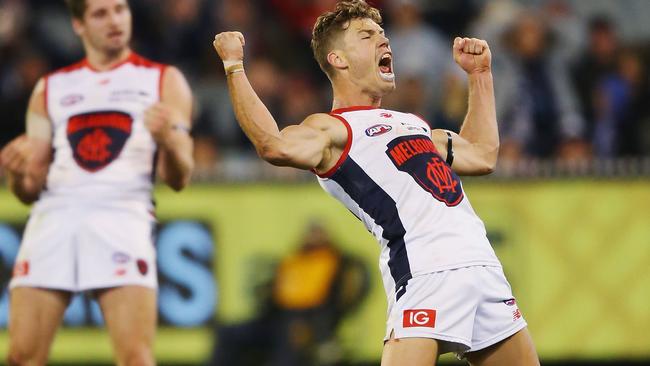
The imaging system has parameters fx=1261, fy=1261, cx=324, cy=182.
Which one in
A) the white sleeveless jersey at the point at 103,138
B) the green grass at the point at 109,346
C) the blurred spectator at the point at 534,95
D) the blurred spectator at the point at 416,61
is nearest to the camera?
the white sleeveless jersey at the point at 103,138

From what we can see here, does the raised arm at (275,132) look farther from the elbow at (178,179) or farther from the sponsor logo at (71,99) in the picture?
the sponsor logo at (71,99)

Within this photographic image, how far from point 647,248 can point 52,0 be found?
695 centimetres

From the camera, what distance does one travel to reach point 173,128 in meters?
7.09

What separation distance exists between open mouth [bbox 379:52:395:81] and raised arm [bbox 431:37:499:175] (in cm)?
40

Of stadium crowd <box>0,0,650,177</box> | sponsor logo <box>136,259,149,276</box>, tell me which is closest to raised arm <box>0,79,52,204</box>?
sponsor logo <box>136,259,149,276</box>

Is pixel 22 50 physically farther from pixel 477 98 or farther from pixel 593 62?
pixel 477 98

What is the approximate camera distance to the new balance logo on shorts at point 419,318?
18.4 ft

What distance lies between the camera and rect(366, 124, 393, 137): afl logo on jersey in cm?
591

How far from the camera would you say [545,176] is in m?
10.4

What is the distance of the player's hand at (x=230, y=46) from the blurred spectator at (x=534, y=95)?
5.45 m

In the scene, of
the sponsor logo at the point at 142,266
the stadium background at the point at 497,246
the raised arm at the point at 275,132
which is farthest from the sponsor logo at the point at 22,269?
the stadium background at the point at 497,246

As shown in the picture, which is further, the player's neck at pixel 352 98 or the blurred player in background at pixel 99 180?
the blurred player in background at pixel 99 180

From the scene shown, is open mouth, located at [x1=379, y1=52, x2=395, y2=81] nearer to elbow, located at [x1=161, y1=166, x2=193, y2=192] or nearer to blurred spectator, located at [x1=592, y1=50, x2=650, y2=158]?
elbow, located at [x1=161, y1=166, x2=193, y2=192]

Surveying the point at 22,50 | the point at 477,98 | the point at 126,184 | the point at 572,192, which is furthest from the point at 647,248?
the point at 22,50
